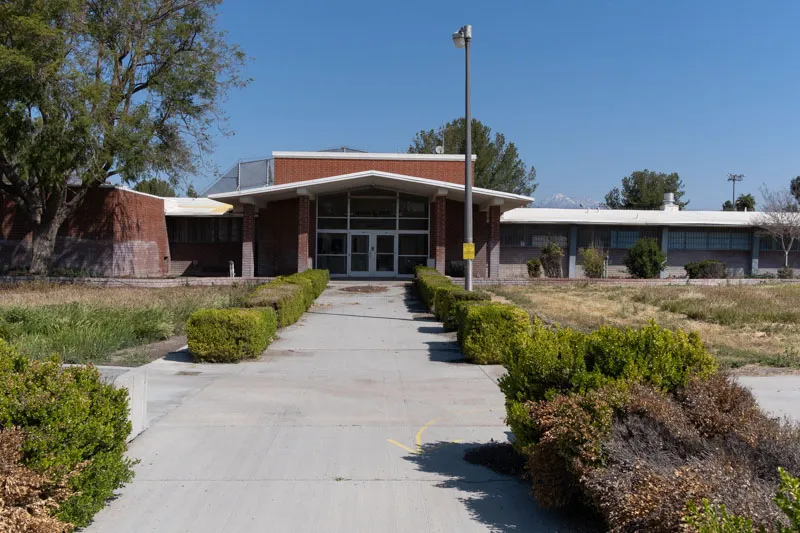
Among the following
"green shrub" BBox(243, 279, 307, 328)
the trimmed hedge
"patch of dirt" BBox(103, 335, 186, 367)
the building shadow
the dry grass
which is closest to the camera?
the building shadow

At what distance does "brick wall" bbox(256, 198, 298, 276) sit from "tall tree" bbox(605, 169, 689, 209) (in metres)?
51.4

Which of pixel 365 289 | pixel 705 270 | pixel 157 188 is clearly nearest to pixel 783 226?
pixel 705 270

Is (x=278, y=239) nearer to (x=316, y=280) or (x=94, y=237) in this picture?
(x=94, y=237)

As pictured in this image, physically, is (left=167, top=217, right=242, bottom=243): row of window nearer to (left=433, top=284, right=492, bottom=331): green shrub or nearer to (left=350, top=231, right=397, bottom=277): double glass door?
(left=350, top=231, right=397, bottom=277): double glass door

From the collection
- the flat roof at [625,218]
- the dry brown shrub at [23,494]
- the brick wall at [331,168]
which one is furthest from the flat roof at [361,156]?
the dry brown shrub at [23,494]

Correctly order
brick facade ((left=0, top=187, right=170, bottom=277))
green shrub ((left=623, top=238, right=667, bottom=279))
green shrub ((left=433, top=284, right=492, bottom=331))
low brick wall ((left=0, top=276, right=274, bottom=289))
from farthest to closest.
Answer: green shrub ((left=623, top=238, right=667, bottom=279))
brick facade ((left=0, top=187, right=170, bottom=277))
low brick wall ((left=0, top=276, right=274, bottom=289))
green shrub ((left=433, top=284, right=492, bottom=331))

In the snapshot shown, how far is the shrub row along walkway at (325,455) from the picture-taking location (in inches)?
178

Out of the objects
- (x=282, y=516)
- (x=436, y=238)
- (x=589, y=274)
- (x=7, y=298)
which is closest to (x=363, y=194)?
(x=436, y=238)

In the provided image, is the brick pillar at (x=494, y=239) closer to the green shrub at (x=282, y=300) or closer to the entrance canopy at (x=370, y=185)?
the entrance canopy at (x=370, y=185)

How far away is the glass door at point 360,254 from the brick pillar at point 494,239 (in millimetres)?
5849

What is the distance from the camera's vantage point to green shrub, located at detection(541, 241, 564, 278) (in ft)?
114

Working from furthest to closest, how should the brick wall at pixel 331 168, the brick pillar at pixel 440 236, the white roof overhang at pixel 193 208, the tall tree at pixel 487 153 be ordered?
the tall tree at pixel 487 153
the white roof overhang at pixel 193 208
the brick wall at pixel 331 168
the brick pillar at pixel 440 236

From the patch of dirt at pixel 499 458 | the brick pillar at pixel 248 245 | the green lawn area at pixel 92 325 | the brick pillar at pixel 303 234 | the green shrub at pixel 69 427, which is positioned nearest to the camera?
the green shrub at pixel 69 427

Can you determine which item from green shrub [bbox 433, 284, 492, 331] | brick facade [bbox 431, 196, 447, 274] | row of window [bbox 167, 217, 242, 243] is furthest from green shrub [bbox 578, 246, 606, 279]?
green shrub [bbox 433, 284, 492, 331]
